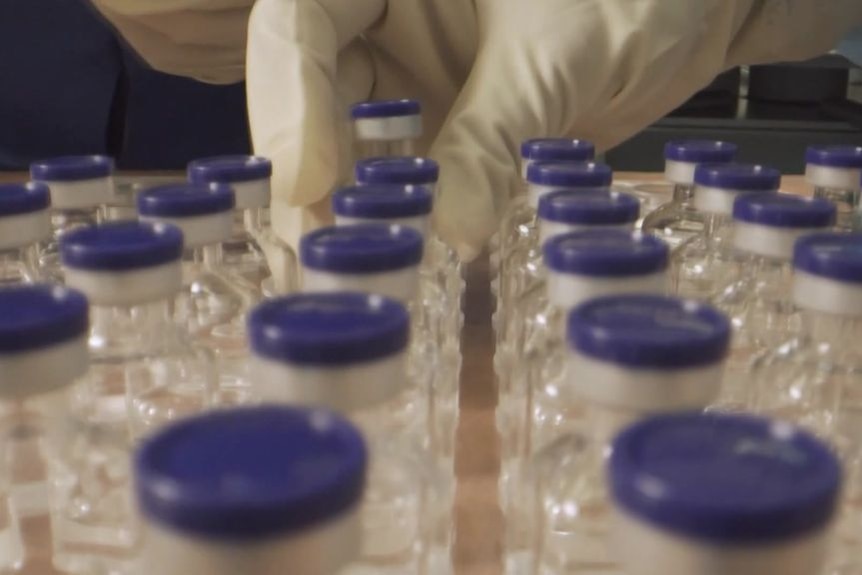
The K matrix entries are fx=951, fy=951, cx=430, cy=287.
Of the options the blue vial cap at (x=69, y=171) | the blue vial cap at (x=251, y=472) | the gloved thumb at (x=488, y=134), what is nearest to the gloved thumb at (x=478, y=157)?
the gloved thumb at (x=488, y=134)

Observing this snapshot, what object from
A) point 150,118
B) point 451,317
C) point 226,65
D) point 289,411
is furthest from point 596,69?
point 150,118

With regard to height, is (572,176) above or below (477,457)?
above

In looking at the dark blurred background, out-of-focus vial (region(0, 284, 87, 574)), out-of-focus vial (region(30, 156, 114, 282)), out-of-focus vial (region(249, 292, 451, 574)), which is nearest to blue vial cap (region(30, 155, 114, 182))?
out-of-focus vial (region(30, 156, 114, 282))

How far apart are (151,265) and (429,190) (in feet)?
0.50

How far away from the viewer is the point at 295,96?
524 millimetres

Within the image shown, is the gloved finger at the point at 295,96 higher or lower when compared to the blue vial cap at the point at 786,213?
higher

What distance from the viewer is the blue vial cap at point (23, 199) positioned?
48cm

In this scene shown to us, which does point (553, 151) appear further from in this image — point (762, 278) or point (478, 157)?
point (762, 278)

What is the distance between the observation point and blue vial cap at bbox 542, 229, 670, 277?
353 millimetres

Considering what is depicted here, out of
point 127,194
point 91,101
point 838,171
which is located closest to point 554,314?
point 838,171

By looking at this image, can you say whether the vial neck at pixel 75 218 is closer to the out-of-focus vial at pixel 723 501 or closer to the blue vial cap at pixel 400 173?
the blue vial cap at pixel 400 173

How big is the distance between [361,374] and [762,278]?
28cm

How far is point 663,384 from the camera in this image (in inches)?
10.7

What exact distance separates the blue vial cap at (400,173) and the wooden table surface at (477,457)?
0.41ft
